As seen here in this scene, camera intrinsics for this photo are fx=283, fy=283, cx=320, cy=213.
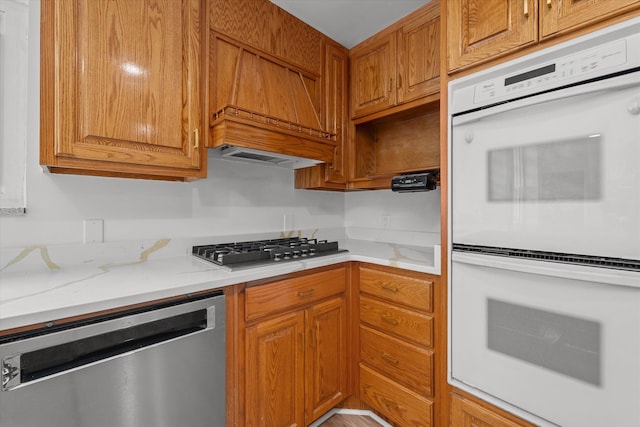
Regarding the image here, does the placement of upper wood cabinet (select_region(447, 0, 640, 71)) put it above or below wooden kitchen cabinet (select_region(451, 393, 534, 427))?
above

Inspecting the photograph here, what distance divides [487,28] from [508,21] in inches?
3.1

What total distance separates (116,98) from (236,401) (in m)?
1.40

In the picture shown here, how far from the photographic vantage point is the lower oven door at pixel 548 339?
2.98 ft

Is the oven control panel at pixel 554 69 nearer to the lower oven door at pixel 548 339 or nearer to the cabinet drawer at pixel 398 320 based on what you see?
the lower oven door at pixel 548 339

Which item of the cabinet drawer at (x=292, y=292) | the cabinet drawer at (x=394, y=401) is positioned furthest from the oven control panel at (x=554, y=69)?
the cabinet drawer at (x=394, y=401)

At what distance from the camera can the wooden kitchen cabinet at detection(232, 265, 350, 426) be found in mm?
1290

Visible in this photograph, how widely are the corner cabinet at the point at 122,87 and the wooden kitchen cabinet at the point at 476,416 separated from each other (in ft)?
5.45

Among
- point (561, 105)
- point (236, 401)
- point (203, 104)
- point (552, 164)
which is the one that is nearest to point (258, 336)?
point (236, 401)

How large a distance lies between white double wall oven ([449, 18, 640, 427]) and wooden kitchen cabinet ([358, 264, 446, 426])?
0.15 metres

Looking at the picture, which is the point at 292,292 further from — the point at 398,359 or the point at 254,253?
the point at 398,359

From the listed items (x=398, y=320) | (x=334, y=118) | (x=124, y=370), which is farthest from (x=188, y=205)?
(x=398, y=320)

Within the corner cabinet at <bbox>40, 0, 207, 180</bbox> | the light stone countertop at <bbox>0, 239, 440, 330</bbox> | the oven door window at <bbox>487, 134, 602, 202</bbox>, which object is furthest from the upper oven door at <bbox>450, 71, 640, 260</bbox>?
the corner cabinet at <bbox>40, 0, 207, 180</bbox>

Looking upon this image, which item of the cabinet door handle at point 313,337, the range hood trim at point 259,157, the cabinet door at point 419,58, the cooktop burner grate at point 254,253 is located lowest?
the cabinet door handle at point 313,337

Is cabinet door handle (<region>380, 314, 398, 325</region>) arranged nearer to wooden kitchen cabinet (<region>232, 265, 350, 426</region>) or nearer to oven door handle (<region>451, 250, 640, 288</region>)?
wooden kitchen cabinet (<region>232, 265, 350, 426</region>)
